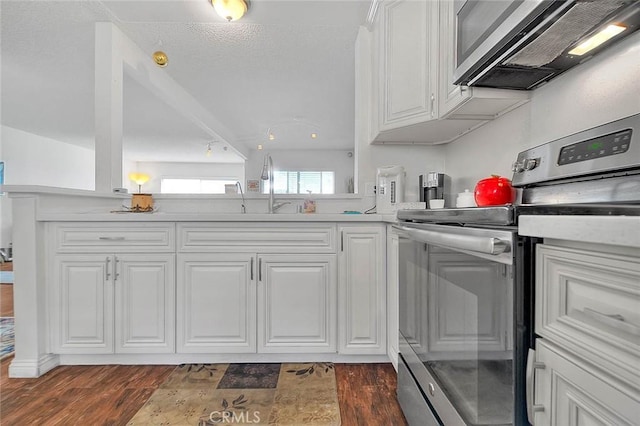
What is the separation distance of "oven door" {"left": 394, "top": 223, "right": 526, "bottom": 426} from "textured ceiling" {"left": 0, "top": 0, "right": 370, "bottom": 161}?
6.44ft

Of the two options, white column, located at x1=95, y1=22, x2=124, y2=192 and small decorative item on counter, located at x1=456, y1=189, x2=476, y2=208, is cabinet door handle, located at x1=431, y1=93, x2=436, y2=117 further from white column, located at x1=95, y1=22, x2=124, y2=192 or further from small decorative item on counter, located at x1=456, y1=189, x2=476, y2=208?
white column, located at x1=95, y1=22, x2=124, y2=192

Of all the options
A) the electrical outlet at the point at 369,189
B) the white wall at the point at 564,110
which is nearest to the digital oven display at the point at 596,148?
the white wall at the point at 564,110

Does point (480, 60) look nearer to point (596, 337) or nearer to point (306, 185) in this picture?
point (596, 337)

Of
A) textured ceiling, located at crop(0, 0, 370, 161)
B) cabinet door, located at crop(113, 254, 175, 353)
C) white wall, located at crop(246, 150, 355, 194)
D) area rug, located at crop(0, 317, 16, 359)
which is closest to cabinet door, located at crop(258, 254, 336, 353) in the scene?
cabinet door, located at crop(113, 254, 175, 353)

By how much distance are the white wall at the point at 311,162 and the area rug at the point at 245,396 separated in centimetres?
613

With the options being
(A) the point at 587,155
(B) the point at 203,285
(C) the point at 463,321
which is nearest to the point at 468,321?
(C) the point at 463,321

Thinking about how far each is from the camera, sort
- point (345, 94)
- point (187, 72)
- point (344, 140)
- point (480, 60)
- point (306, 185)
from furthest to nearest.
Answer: point (306, 185), point (344, 140), point (345, 94), point (187, 72), point (480, 60)

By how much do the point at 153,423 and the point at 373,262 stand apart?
4.19ft

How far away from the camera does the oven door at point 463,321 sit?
0.64 m

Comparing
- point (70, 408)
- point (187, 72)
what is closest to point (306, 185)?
point (187, 72)

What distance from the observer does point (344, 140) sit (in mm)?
6582

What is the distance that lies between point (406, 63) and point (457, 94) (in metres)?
0.47

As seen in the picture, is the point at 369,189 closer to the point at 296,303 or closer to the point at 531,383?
the point at 296,303

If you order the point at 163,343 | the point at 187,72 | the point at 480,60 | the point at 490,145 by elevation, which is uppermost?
the point at 187,72
